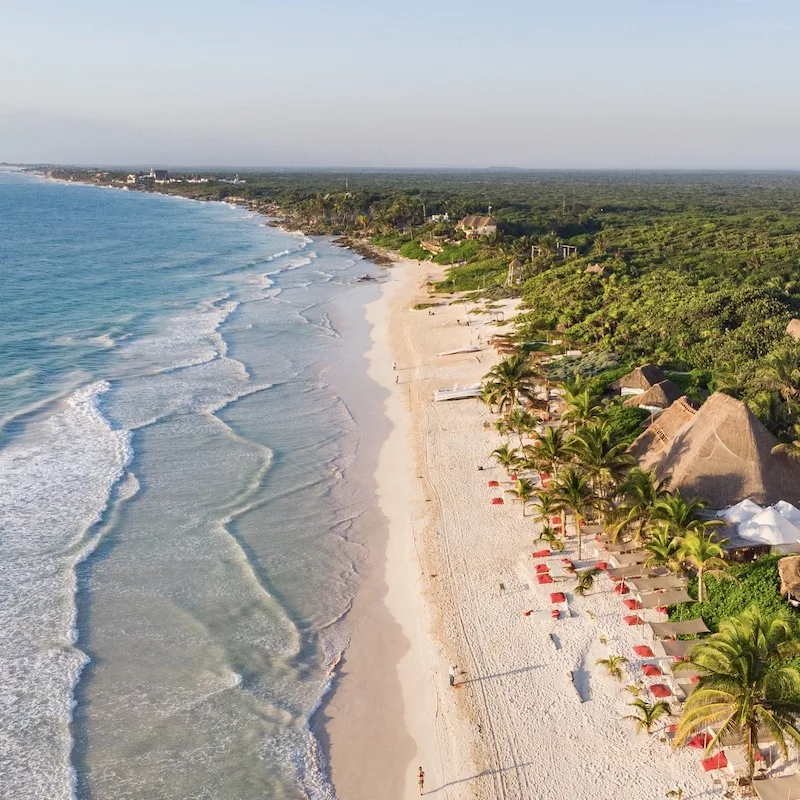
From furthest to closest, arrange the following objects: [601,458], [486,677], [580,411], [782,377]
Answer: [782,377] → [580,411] → [601,458] → [486,677]

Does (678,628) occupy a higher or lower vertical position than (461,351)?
higher

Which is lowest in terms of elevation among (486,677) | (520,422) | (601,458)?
(486,677)

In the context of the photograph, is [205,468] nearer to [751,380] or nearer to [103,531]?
[103,531]

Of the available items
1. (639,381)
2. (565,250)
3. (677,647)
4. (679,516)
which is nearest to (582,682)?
(677,647)

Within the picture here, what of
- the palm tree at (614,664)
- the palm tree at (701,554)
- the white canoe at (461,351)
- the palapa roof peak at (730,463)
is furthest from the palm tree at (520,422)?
the white canoe at (461,351)

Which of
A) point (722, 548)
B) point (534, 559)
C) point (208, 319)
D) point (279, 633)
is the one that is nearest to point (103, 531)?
point (279, 633)

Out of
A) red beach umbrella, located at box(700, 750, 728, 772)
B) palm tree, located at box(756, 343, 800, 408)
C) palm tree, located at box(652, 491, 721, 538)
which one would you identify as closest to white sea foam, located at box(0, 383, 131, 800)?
red beach umbrella, located at box(700, 750, 728, 772)

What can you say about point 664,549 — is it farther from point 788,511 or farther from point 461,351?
point 461,351

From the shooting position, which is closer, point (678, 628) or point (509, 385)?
point (678, 628)
